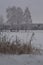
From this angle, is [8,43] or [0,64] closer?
[0,64]

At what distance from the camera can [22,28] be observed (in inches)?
464

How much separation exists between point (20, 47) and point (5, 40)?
1.97ft

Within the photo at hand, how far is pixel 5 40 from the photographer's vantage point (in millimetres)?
5422

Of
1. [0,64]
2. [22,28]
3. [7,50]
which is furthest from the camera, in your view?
[22,28]

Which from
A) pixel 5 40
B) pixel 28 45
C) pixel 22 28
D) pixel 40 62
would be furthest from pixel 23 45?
pixel 22 28

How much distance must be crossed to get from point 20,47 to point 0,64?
1.63 metres

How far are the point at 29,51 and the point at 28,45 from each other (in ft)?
0.99

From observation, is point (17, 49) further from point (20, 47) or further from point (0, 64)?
point (0, 64)

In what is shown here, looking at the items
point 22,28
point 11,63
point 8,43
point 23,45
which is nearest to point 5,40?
point 8,43

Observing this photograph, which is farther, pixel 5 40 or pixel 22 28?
pixel 22 28

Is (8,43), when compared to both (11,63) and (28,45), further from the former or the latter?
(11,63)

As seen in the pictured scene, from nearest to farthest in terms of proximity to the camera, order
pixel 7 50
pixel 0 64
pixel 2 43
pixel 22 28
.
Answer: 1. pixel 0 64
2. pixel 7 50
3. pixel 2 43
4. pixel 22 28

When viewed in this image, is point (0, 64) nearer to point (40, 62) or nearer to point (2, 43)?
point (40, 62)

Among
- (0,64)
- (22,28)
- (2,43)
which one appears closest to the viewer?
(0,64)
